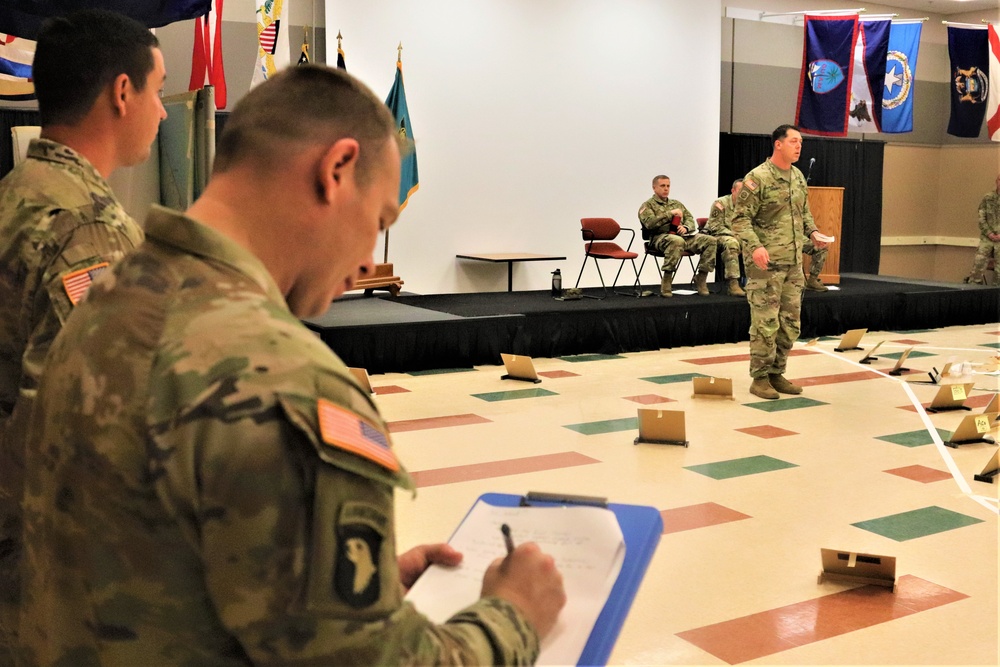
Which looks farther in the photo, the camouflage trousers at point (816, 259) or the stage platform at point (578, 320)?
the camouflage trousers at point (816, 259)

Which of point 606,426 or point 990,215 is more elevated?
point 990,215

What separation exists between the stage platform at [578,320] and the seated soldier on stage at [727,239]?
475 mm

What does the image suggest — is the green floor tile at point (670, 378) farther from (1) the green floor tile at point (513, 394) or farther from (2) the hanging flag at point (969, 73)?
(2) the hanging flag at point (969, 73)

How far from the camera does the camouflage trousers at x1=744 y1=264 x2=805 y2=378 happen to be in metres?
5.96

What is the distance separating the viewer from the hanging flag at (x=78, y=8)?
387 centimetres

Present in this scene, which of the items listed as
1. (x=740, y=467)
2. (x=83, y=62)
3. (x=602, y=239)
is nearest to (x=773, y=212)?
(x=740, y=467)

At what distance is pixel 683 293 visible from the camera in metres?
9.78

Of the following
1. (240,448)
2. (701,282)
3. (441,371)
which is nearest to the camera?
(240,448)

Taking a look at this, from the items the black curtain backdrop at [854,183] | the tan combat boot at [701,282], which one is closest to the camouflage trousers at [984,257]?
the black curtain backdrop at [854,183]

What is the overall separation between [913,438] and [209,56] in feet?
21.5

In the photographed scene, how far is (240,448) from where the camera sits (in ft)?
2.42

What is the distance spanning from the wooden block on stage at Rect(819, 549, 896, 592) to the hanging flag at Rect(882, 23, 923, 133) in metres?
9.82

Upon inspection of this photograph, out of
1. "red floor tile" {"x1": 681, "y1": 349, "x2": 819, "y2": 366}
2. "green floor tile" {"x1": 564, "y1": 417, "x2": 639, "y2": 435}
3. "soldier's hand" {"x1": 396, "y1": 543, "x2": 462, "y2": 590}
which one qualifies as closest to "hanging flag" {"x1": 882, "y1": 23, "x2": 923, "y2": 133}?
"red floor tile" {"x1": 681, "y1": 349, "x2": 819, "y2": 366}

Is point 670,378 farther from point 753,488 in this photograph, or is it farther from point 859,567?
point 859,567
